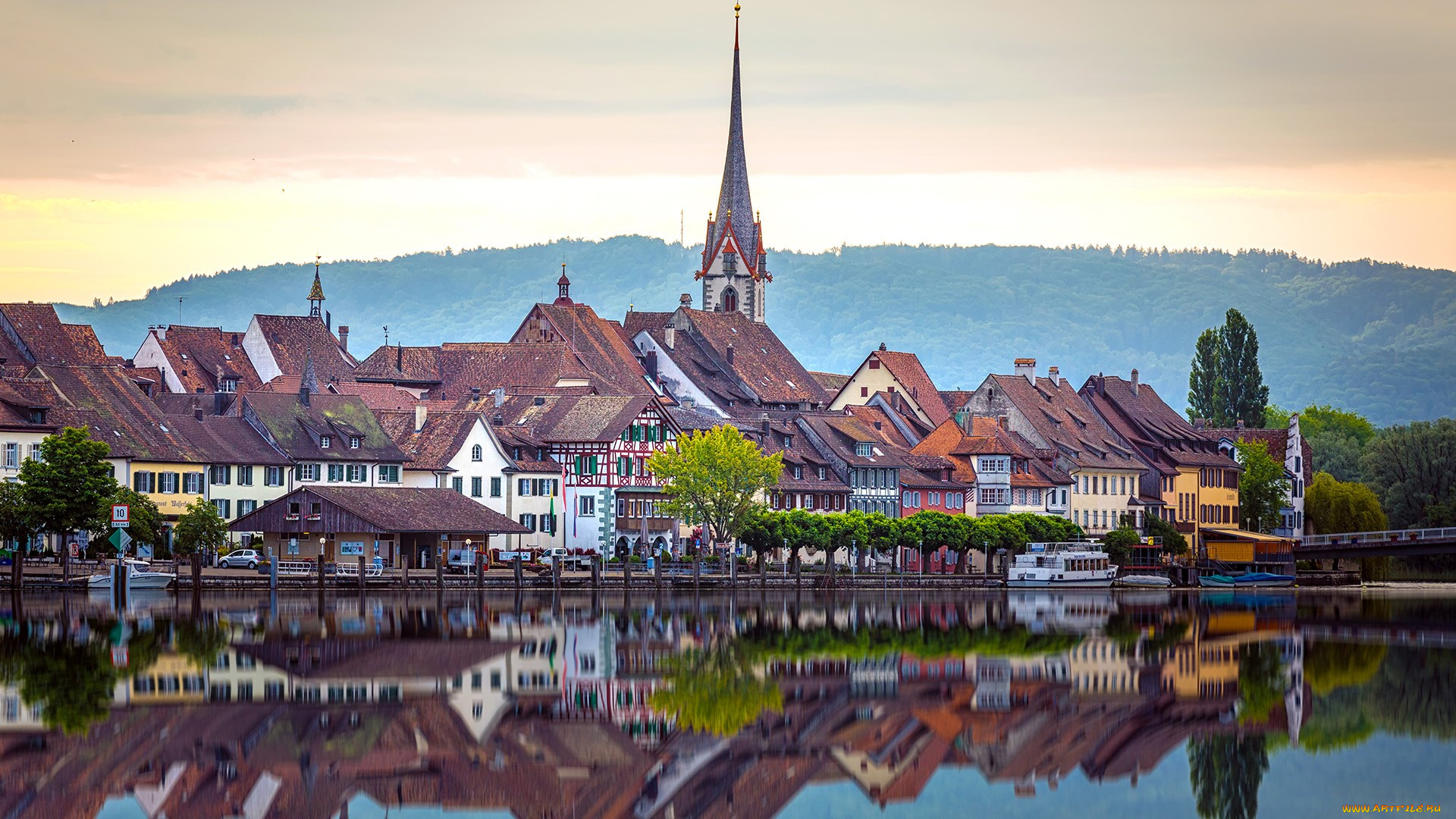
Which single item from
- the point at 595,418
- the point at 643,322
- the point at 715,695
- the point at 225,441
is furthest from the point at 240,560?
the point at 643,322

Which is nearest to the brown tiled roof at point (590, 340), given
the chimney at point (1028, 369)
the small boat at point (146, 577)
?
the chimney at point (1028, 369)

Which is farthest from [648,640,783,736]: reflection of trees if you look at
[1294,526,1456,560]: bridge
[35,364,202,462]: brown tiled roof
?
[1294,526,1456,560]: bridge

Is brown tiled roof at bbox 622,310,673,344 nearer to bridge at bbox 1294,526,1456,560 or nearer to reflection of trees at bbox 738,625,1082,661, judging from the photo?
bridge at bbox 1294,526,1456,560

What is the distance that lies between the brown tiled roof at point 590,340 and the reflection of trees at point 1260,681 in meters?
70.7

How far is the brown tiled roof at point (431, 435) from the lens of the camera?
120 metres

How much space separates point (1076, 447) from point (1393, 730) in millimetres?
95965

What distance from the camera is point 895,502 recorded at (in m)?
135

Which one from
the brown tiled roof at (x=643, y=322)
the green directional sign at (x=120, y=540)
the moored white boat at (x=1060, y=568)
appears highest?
the brown tiled roof at (x=643, y=322)

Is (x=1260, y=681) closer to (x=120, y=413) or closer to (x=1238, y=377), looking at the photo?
(x=120, y=413)

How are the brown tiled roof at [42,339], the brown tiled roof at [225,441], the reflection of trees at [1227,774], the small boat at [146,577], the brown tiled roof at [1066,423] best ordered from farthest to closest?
the brown tiled roof at [1066,423], the brown tiled roof at [42,339], the brown tiled roof at [225,441], the small boat at [146,577], the reflection of trees at [1227,774]

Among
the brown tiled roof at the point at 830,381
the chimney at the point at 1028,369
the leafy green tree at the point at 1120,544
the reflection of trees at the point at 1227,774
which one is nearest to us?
the reflection of trees at the point at 1227,774

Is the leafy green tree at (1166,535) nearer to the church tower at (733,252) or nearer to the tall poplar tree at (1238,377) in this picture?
the tall poplar tree at (1238,377)

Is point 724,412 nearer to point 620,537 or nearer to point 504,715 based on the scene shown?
point 620,537

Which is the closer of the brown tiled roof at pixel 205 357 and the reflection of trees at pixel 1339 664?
the reflection of trees at pixel 1339 664
